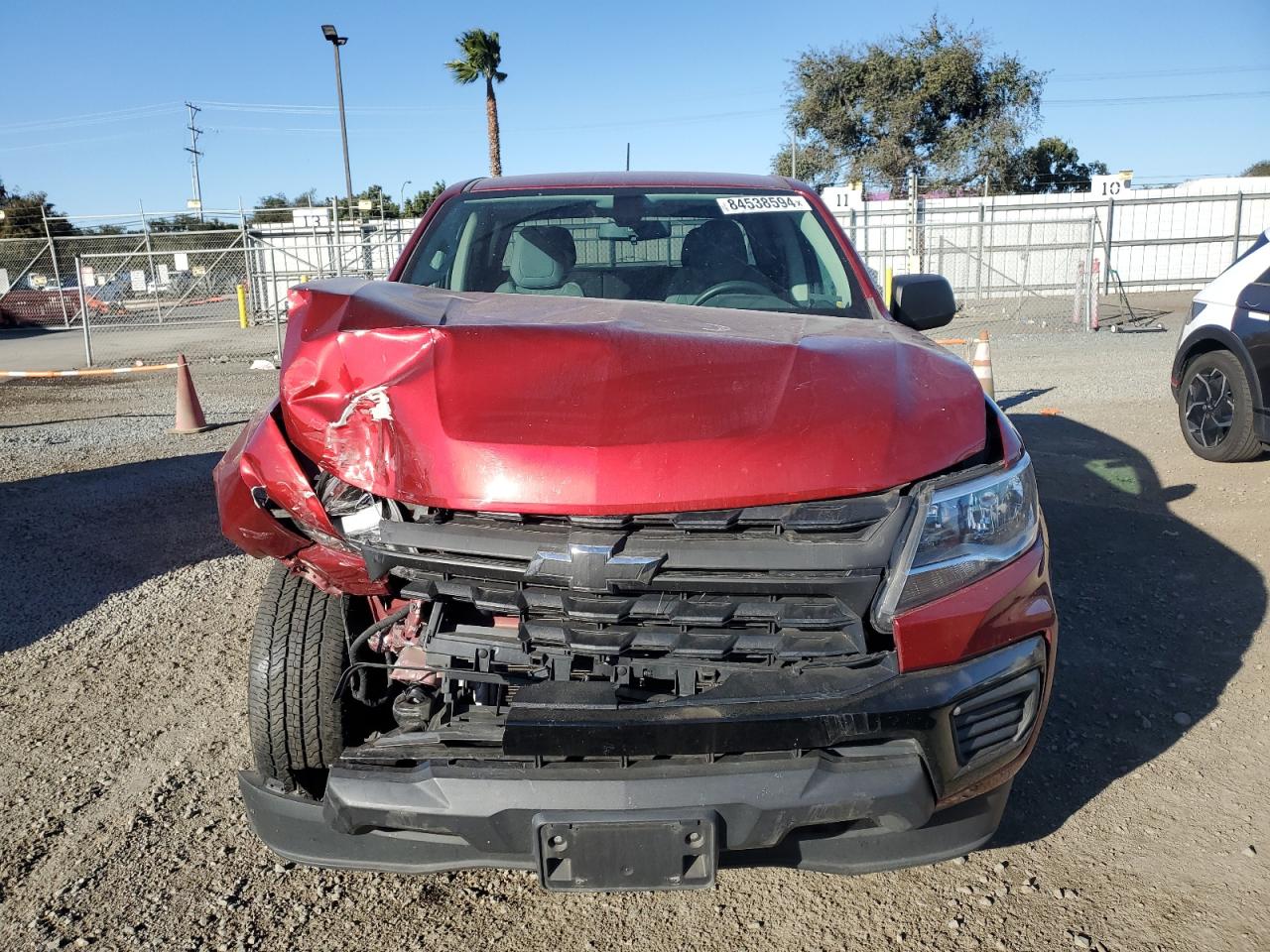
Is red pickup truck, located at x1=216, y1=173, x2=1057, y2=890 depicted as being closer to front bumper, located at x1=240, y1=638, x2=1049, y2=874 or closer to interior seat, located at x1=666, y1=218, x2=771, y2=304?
front bumper, located at x1=240, y1=638, x2=1049, y2=874

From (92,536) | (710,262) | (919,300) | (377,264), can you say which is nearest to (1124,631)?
(919,300)

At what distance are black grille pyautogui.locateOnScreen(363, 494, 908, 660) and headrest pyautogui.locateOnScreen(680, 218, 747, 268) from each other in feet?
5.87

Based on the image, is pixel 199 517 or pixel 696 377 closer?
pixel 696 377

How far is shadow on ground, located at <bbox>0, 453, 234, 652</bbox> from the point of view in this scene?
466 centimetres

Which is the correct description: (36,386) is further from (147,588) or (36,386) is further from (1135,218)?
(1135,218)

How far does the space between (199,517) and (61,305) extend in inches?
780

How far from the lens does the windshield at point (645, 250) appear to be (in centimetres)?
347

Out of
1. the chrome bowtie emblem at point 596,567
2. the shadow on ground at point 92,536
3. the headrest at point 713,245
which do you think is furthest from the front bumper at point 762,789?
the shadow on ground at point 92,536

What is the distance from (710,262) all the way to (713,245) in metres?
0.09

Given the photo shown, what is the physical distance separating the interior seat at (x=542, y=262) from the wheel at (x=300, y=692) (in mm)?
1483

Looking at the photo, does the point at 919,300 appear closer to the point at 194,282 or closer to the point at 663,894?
the point at 663,894

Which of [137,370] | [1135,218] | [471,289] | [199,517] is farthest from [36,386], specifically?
[1135,218]

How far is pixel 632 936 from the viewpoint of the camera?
2.38m

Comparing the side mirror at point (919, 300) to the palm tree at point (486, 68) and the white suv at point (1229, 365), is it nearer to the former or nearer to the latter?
the white suv at point (1229, 365)
